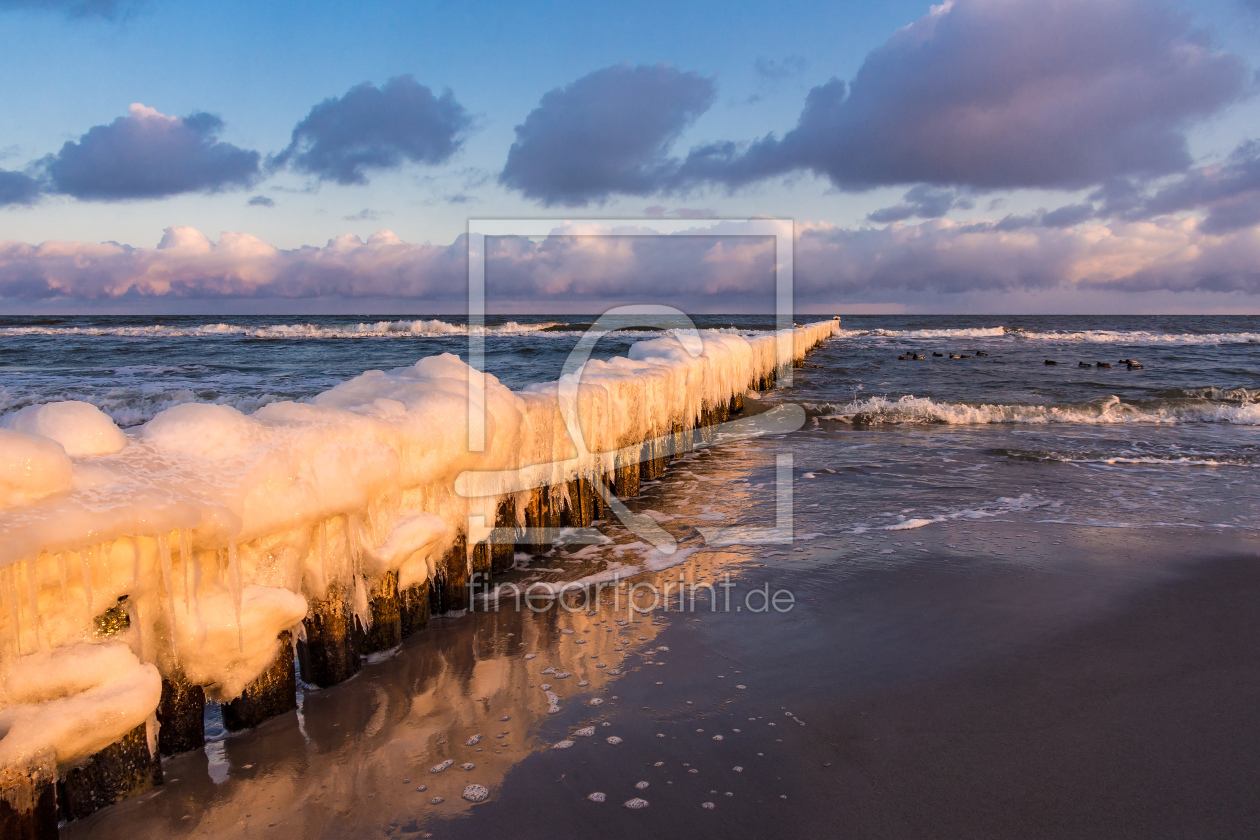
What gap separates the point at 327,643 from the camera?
361cm

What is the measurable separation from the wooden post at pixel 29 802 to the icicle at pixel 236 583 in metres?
0.74

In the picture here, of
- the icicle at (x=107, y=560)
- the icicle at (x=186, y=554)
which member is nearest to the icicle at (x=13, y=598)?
the icicle at (x=107, y=560)

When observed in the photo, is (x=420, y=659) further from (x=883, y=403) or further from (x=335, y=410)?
(x=883, y=403)

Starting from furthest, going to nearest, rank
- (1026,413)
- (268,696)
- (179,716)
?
1. (1026,413)
2. (268,696)
3. (179,716)

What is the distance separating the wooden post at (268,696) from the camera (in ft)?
10.5

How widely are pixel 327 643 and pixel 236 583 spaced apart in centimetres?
82

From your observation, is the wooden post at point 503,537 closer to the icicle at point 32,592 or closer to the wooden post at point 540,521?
the wooden post at point 540,521

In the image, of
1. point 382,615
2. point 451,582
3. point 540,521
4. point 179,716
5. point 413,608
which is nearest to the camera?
point 179,716

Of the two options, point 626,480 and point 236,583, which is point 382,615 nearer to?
point 236,583

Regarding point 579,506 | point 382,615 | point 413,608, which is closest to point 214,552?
point 382,615

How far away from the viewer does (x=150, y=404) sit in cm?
1390

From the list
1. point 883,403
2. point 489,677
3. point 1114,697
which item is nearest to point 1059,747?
point 1114,697

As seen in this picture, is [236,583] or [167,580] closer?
[167,580]

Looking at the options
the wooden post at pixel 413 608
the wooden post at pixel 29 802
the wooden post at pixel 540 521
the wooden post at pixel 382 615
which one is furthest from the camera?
the wooden post at pixel 540 521
